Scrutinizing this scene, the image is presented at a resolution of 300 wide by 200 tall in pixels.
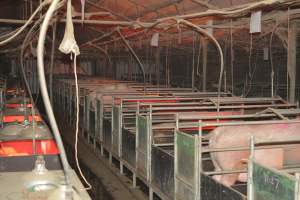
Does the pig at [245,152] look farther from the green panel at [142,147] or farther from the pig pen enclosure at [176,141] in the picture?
the green panel at [142,147]

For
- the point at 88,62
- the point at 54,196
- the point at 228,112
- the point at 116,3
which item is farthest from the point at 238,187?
the point at 88,62

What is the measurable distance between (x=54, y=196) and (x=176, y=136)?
3.12m

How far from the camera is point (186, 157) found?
14.4 feet

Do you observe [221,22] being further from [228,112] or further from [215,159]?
[215,159]

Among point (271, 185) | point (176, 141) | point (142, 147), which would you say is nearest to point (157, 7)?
point (142, 147)

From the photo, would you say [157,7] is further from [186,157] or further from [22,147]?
[22,147]

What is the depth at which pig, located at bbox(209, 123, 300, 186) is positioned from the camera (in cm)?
469

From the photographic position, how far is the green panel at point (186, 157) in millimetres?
4211

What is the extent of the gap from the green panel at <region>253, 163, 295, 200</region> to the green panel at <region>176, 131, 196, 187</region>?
3.44 ft

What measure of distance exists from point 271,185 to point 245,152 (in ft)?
6.09

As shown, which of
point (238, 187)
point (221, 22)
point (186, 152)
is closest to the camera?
point (186, 152)

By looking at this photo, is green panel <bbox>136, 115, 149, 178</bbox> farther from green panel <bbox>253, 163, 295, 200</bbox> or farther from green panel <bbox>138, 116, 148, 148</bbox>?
green panel <bbox>253, 163, 295, 200</bbox>

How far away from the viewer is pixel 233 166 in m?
4.79

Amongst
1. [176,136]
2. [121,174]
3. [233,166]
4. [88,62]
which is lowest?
[121,174]
